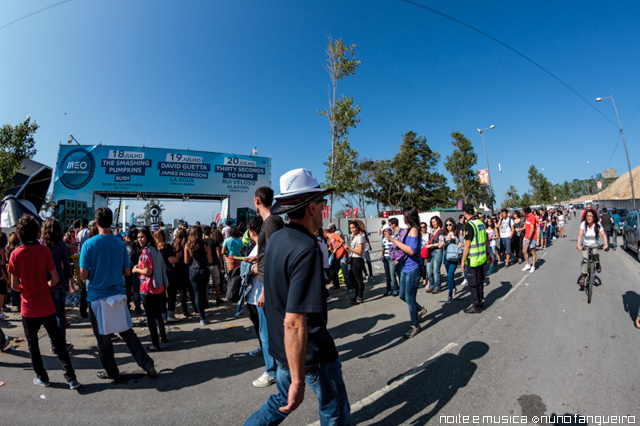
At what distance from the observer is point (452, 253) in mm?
7336

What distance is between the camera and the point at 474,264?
548 cm

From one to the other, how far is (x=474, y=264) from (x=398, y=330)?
190 cm

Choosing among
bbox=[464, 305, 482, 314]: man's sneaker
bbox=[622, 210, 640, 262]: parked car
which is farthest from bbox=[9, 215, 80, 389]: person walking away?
bbox=[622, 210, 640, 262]: parked car

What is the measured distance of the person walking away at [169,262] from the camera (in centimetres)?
567

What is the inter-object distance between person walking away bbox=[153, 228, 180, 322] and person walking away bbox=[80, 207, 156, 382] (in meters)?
2.03

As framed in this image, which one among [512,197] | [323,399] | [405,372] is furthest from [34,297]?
[512,197]

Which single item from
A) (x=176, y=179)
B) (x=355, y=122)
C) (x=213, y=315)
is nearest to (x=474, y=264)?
(x=213, y=315)

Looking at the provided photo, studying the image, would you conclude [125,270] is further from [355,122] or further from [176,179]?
[176,179]

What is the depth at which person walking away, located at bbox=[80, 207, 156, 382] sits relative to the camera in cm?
343

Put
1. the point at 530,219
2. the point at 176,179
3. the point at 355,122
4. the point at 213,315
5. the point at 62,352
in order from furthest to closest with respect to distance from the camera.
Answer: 1. the point at 176,179
2. the point at 355,122
3. the point at 530,219
4. the point at 213,315
5. the point at 62,352

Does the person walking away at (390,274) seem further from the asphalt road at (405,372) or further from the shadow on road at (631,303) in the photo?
the shadow on road at (631,303)

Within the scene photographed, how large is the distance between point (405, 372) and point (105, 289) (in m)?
3.67

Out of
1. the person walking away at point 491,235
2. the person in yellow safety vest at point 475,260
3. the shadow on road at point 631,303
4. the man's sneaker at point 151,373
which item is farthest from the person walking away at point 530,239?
the man's sneaker at point 151,373

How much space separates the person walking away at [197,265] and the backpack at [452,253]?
5.65 meters
